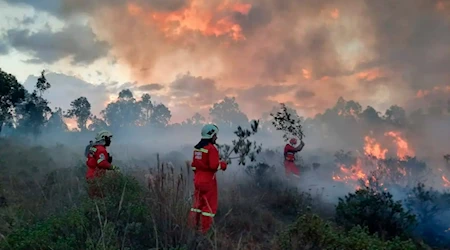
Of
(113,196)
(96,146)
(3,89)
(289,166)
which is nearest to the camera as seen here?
(113,196)

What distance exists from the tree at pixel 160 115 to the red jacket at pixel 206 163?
79.8 m

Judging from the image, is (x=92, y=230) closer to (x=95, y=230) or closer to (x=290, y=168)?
(x=95, y=230)

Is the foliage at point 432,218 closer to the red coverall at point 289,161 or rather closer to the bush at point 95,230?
the red coverall at point 289,161

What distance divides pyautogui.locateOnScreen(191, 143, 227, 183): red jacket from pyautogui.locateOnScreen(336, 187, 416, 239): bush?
250 cm

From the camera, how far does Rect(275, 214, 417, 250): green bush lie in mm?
3258

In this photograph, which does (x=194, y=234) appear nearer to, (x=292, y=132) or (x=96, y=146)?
(x=96, y=146)

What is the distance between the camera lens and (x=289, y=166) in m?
12.6

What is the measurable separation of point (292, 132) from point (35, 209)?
21.8 feet

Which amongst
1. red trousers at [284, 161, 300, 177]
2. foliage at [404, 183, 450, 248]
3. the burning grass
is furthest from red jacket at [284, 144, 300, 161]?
the burning grass

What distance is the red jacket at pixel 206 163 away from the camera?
19.8ft

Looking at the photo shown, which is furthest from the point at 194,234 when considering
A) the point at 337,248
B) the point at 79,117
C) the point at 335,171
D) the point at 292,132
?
the point at 79,117

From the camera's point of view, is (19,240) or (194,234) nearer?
(19,240)

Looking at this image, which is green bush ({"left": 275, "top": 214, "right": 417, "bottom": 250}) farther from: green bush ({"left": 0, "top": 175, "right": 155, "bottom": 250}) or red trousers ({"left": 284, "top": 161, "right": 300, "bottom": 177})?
red trousers ({"left": 284, "top": 161, "right": 300, "bottom": 177})

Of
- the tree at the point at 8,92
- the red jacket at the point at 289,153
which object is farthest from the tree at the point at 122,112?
the red jacket at the point at 289,153
